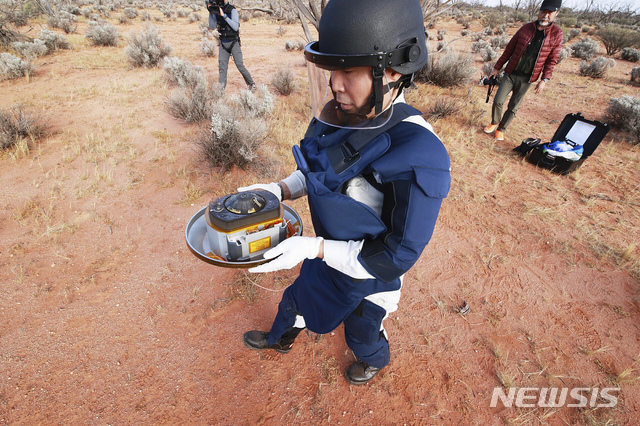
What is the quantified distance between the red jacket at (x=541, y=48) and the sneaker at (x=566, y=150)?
4.09ft

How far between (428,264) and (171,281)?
109 inches

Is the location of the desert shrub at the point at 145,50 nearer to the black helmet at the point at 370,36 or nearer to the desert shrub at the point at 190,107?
the desert shrub at the point at 190,107

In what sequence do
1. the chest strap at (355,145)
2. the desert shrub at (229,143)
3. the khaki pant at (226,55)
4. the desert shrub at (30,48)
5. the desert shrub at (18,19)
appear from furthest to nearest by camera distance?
the desert shrub at (18,19), the desert shrub at (30,48), the khaki pant at (226,55), the desert shrub at (229,143), the chest strap at (355,145)

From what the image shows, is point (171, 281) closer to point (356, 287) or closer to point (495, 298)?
point (356, 287)

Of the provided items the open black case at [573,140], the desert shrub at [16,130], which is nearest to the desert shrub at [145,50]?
the desert shrub at [16,130]

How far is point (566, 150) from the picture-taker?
5.12 m

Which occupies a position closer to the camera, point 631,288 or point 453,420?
point 453,420

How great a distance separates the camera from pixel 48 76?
8406mm

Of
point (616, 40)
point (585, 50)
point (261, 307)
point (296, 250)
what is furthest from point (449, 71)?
point (616, 40)

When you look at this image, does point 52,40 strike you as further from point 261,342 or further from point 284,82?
point 261,342

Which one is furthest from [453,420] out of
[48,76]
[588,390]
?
[48,76]

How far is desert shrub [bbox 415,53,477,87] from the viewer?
9.09 metres

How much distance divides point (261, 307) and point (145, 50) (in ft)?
34.7

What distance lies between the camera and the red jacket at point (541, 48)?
5.08m
